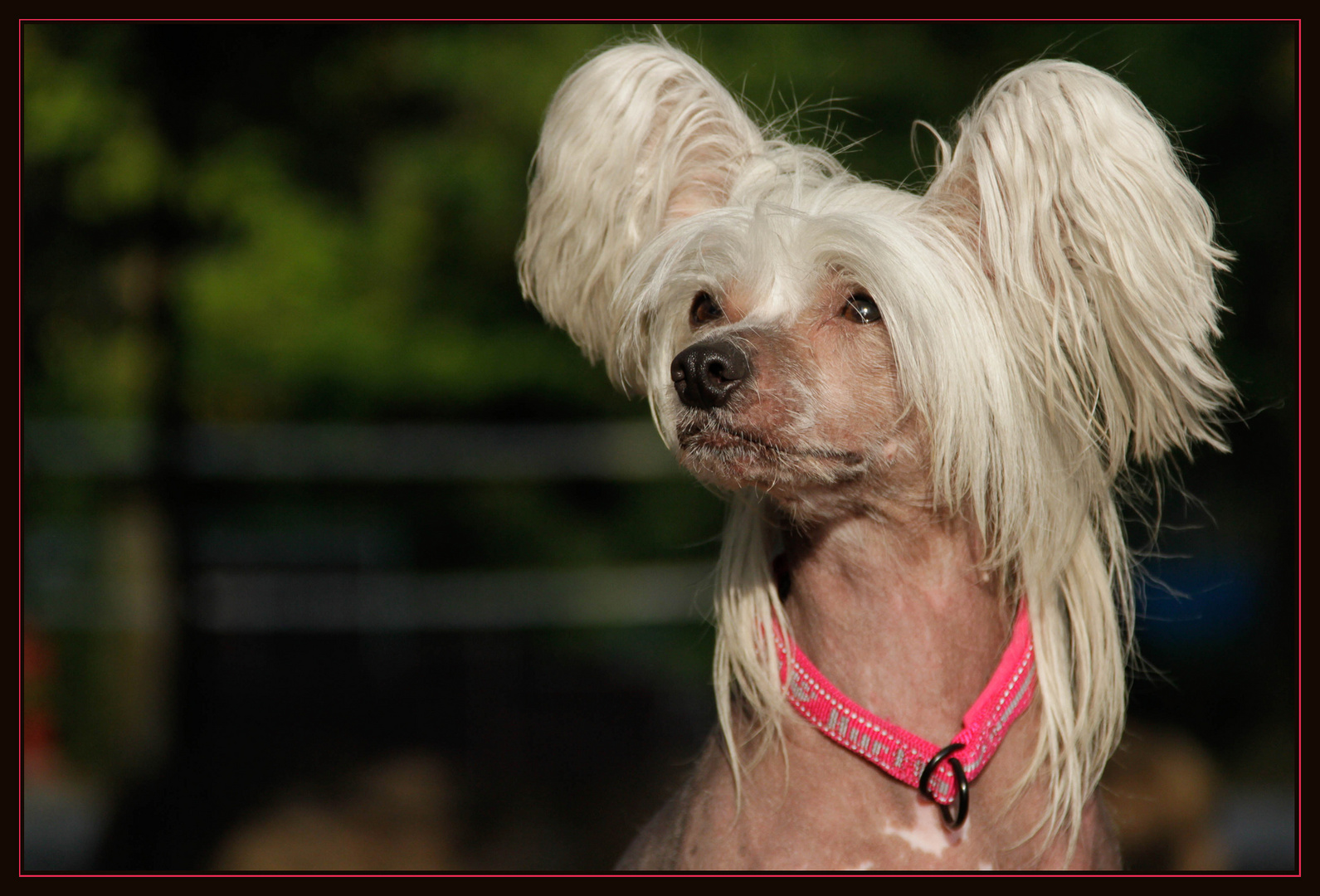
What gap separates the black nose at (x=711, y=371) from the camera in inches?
80.2

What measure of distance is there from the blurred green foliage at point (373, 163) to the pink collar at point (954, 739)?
3190 mm

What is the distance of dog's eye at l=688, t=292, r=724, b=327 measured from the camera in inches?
90.6

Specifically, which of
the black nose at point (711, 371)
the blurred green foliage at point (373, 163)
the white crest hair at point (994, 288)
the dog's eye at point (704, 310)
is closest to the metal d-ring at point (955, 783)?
the white crest hair at point (994, 288)

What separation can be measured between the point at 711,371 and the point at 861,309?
0.32 metres

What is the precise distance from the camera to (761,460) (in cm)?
208

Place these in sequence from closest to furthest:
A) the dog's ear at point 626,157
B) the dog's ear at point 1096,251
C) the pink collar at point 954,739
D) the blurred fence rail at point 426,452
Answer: the dog's ear at point 1096,251 → the pink collar at point 954,739 → the dog's ear at point 626,157 → the blurred fence rail at point 426,452

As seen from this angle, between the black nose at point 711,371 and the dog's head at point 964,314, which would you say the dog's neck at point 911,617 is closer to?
the dog's head at point 964,314

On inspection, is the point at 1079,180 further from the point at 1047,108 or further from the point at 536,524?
the point at 536,524

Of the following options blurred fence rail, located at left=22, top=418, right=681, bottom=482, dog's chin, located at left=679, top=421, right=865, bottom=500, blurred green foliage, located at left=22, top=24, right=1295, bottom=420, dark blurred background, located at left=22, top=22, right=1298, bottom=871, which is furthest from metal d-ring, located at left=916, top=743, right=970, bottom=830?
blurred fence rail, located at left=22, top=418, right=681, bottom=482

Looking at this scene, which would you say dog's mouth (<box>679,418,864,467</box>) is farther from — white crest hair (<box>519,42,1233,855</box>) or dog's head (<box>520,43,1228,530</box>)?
white crest hair (<box>519,42,1233,855</box>)

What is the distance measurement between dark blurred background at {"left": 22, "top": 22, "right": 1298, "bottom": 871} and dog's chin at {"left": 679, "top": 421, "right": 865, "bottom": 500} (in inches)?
84.7

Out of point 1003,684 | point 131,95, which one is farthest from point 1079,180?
point 131,95

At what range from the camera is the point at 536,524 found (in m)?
9.02

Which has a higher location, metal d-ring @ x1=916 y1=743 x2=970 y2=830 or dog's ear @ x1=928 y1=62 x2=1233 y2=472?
dog's ear @ x1=928 y1=62 x2=1233 y2=472
